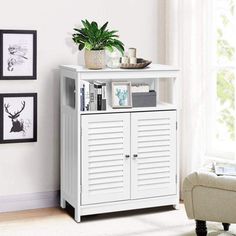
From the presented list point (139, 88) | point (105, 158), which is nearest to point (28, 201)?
point (105, 158)

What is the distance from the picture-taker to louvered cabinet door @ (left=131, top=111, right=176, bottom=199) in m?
4.58

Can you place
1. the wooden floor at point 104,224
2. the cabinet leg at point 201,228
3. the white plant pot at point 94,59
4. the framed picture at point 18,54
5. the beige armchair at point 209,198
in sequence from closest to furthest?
the beige armchair at point 209,198 < the cabinet leg at point 201,228 < the wooden floor at point 104,224 < the white plant pot at point 94,59 < the framed picture at point 18,54

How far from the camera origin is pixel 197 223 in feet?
13.2

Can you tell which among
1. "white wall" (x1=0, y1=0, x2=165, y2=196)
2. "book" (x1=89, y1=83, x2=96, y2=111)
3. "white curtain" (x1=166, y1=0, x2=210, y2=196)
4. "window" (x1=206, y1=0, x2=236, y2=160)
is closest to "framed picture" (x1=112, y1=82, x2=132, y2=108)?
"book" (x1=89, y1=83, x2=96, y2=111)

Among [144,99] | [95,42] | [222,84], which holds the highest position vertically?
[95,42]

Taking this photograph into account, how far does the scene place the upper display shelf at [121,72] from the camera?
4398mm

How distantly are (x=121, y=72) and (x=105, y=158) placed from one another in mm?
660

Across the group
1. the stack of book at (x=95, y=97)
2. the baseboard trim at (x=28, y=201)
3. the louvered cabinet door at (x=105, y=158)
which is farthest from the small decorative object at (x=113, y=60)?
the baseboard trim at (x=28, y=201)

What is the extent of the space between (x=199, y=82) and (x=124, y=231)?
145 cm

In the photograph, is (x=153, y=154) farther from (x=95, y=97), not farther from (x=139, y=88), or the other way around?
(x=95, y=97)

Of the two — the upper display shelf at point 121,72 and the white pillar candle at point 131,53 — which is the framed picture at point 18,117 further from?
the white pillar candle at point 131,53

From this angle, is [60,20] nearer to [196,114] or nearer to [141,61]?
[141,61]

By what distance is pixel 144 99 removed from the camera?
4.65m

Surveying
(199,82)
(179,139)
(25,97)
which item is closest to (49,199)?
(25,97)
